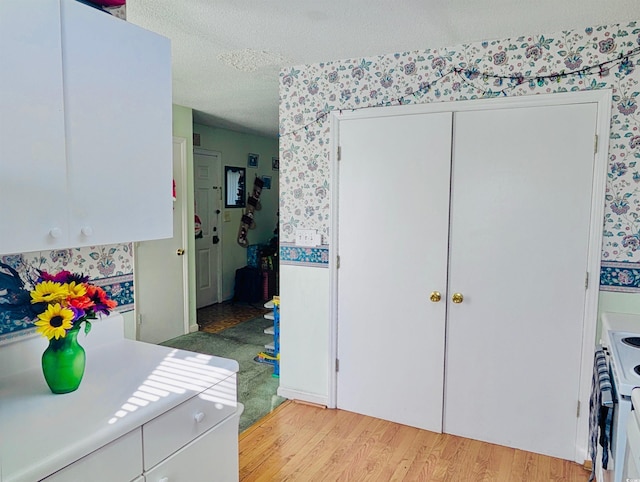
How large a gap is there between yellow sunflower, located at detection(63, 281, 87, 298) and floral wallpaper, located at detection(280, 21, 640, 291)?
179 cm

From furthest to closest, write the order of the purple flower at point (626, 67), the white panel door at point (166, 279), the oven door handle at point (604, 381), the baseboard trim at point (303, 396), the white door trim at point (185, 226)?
1. the white door trim at point (185, 226)
2. the white panel door at point (166, 279)
3. the baseboard trim at point (303, 396)
4. the purple flower at point (626, 67)
5. the oven door handle at point (604, 381)

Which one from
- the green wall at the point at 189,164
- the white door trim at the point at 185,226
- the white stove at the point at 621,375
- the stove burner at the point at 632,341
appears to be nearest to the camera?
the white stove at the point at 621,375

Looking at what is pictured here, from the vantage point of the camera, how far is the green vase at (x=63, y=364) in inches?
55.0

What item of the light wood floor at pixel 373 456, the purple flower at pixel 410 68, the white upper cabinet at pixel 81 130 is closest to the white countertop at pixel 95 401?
the white upper cabinet at pixel 81 130

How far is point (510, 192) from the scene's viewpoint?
8.36 ft

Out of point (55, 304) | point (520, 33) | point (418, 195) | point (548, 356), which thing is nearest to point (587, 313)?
point (548, 356)

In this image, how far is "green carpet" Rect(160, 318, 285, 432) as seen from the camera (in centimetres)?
317

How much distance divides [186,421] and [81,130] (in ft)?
3.31

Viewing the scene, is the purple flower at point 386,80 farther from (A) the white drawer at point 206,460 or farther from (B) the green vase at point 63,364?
(B) the green vase at point 63,364

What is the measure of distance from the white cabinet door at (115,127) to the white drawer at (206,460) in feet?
2.49

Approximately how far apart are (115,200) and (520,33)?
218cm

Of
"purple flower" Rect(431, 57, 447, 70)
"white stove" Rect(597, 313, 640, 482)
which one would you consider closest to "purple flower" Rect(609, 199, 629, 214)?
"white stove" Rect(597, 313, 640, 482)

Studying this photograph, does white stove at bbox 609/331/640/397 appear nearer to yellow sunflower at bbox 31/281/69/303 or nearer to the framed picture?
yellow sunflower at bbox 31/281/69/303

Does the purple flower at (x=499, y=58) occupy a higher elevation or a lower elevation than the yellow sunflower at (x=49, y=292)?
higher
